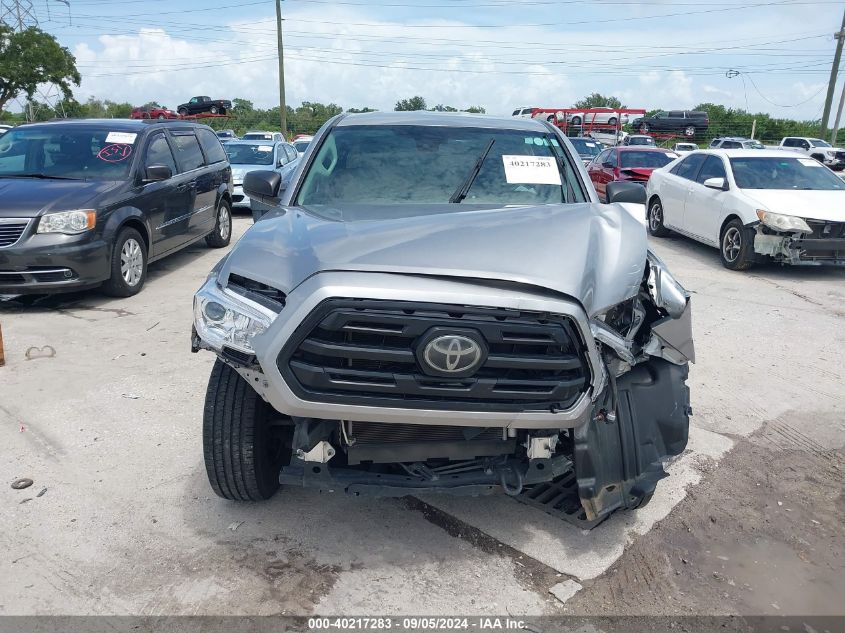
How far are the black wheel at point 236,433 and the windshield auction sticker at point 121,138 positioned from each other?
18.4 feet

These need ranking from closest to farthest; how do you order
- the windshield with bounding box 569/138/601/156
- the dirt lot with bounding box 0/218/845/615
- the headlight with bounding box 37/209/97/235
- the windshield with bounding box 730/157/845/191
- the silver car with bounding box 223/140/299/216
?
the dirt lot with bounding box 0/218/845/615
the headlight with bounding box 37/209/97/235
the windshield with bounding box 730/157/845/191
the silver car with bounding box 223/140/299/216
the windshield with bounding box 569/138/601/156

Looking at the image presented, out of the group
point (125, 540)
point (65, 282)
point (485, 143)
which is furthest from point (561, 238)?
point (65, 282)

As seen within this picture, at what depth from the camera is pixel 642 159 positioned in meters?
15.4

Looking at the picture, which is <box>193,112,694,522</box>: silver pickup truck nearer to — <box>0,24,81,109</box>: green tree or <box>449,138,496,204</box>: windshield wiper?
<box>449,138,496,204</box>: windshield wiper

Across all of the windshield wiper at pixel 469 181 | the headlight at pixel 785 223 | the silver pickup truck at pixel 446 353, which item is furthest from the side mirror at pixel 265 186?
the headlight at pixel 785 223

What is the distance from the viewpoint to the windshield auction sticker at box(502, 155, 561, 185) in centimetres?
394

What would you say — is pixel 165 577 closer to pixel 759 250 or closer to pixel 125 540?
pixel 125 540

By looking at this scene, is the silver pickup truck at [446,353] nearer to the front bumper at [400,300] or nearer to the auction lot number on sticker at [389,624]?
the front bumper at [400,300]

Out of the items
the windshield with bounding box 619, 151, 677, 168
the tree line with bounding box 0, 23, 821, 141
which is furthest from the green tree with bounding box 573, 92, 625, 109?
the windshield with bounding box 619, 151, 677, 168

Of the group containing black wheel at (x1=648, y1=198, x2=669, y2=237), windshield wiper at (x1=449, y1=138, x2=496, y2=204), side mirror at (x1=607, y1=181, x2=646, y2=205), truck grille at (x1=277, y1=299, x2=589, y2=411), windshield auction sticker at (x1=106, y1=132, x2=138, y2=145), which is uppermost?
windshield auction sticker at (x1=106, y1=132, x2=138, y2=145)

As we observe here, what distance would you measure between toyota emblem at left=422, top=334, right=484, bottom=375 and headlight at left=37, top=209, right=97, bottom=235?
5461 millimetres

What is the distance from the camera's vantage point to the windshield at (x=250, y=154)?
46.2 feet

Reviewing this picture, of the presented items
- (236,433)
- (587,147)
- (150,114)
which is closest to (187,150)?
(236,433)

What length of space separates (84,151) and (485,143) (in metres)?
5.39
